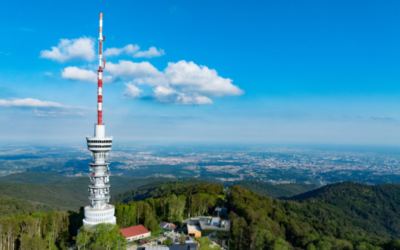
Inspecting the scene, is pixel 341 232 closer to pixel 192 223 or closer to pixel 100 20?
pixel 192 223

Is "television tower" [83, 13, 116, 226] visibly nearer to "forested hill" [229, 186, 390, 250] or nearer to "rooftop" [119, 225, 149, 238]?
"rooftop" [119, 225, 149, 238]

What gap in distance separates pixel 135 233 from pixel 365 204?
429 feet

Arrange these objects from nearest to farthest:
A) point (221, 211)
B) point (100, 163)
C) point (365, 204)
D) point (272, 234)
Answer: point (272, 234) → point (100, 163) → point (221, 211) → point (365, 204)

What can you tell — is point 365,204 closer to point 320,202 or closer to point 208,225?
point 320,202

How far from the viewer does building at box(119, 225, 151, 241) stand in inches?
1658

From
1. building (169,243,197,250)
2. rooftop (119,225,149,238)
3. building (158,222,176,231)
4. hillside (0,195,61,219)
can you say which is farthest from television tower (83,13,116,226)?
hillside (0,195,61,219)

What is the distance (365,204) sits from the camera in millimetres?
127250

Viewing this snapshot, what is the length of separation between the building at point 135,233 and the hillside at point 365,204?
8709cm

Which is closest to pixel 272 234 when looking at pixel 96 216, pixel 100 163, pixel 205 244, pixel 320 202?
pixel 205 244

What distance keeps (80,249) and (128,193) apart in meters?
122

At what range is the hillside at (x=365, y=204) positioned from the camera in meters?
108

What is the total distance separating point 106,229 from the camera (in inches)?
1412

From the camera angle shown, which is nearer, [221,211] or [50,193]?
→ [221,211]

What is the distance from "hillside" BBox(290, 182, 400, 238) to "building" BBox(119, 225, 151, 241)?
87.1m
